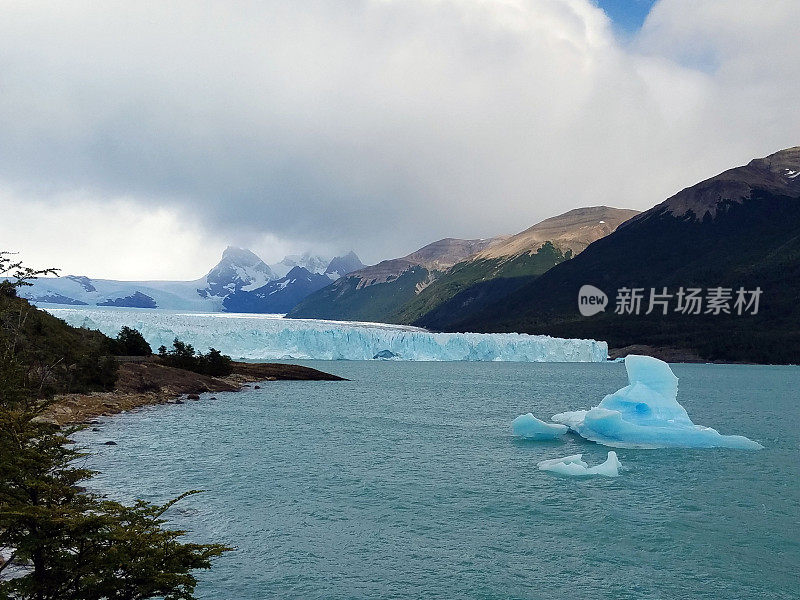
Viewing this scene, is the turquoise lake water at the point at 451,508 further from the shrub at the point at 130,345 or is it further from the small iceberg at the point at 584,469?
the shrub at the point at 130,345

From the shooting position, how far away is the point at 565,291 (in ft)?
627

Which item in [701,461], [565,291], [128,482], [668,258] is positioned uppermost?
[668,258]

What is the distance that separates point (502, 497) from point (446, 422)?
1820 centimetres

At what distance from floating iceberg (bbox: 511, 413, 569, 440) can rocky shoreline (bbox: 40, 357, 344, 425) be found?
81.4 feet

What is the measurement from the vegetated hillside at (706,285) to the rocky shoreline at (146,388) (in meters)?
90.3

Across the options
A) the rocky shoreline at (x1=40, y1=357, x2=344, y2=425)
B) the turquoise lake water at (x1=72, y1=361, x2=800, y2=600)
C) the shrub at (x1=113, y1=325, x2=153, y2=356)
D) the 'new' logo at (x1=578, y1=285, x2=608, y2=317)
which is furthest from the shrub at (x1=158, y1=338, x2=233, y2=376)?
the 'new' logo at (x1=578, y1=285, x2=608, y2=317)

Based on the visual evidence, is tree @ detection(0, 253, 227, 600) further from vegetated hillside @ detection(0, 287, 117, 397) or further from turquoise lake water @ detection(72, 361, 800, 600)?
vegetated hillside @ detection(0, 287, 117, 397)

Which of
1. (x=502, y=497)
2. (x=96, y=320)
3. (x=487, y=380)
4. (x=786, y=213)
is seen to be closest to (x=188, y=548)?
(x=502, y=497)

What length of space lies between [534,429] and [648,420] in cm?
634

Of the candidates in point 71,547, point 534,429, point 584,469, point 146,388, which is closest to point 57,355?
→ point 146,388

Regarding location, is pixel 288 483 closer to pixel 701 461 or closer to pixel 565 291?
pixel 701 461

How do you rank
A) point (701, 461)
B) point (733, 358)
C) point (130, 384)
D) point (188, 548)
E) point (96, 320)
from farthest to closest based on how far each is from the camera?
point (733, 358) < point (96, 320) < point (130, 384) < point (701, 461) < point (188, 548)

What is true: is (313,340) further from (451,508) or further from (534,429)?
(451,508)

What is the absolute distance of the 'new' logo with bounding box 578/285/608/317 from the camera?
170m
